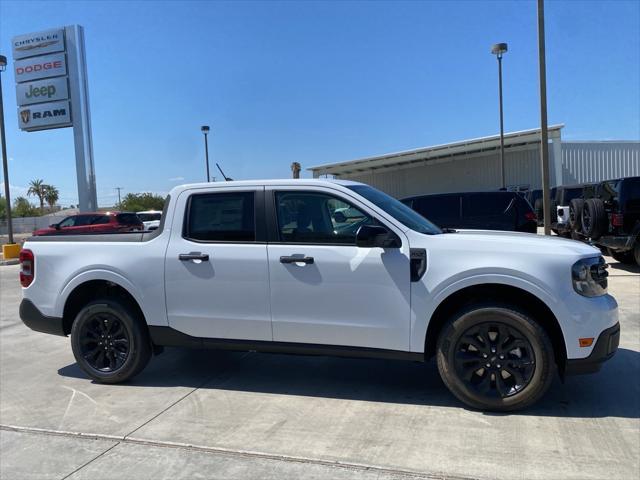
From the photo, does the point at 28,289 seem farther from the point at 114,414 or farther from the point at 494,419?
the point at 494,419

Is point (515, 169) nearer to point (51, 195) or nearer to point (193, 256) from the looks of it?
point (193, 256)

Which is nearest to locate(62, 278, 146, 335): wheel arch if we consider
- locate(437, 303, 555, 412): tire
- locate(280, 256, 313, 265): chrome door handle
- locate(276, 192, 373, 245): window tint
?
locate(280, 256, 313, 265): chrome door handle

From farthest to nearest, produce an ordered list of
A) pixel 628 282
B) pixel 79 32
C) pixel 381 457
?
pixel 79 32 → pixel 628 282 → pixel 381 457

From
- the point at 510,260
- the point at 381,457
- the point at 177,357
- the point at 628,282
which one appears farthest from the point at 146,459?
the point at 628,282

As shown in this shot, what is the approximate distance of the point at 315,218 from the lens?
4.54m

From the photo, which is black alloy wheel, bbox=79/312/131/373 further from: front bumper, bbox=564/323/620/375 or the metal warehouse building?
the metal warehouse building

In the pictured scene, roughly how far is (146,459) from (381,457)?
159cm

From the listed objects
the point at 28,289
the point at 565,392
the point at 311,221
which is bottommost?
the point at 565,392

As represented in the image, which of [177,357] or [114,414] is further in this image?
[177,357]

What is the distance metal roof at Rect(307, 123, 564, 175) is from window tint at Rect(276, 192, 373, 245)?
32622 millimetres

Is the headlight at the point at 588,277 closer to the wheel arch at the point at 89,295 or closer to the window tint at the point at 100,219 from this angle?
the wheel arch at the point at 89,295

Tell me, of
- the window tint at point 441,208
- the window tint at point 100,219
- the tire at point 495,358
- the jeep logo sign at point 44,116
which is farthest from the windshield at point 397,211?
the jeep logo sign at point 44,116

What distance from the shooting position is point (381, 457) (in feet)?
11.5

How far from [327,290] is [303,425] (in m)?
1.07
